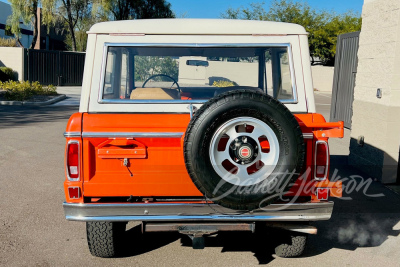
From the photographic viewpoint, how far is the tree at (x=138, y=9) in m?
40.1

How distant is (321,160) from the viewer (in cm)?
412

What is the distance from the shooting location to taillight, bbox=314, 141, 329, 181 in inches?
161

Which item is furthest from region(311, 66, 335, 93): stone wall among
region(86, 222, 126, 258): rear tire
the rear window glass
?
region(86, 222, 126, 258): rear tire

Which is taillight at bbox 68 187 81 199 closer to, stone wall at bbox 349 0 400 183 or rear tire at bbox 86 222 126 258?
rear tire at bbox 86 222 126 258

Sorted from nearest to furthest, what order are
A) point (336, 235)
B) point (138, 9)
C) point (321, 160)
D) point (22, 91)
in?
1. point (321, 160)
2. point (336, 235)
3. point (22, 91)
4. point (138, 9)

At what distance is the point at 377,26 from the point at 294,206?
16.5ft

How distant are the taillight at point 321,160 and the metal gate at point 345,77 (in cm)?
849

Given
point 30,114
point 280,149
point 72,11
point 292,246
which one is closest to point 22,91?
point 30,114

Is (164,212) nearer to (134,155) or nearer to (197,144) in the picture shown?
(134,155)

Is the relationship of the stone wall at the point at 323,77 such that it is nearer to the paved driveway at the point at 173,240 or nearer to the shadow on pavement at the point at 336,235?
the paved driveway at the point at 173,240

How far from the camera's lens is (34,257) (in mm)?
4652

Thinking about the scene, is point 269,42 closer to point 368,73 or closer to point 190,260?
point 190,260

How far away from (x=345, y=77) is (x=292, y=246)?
8987 millimetres

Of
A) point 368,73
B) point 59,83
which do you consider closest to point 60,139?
point 368,73
